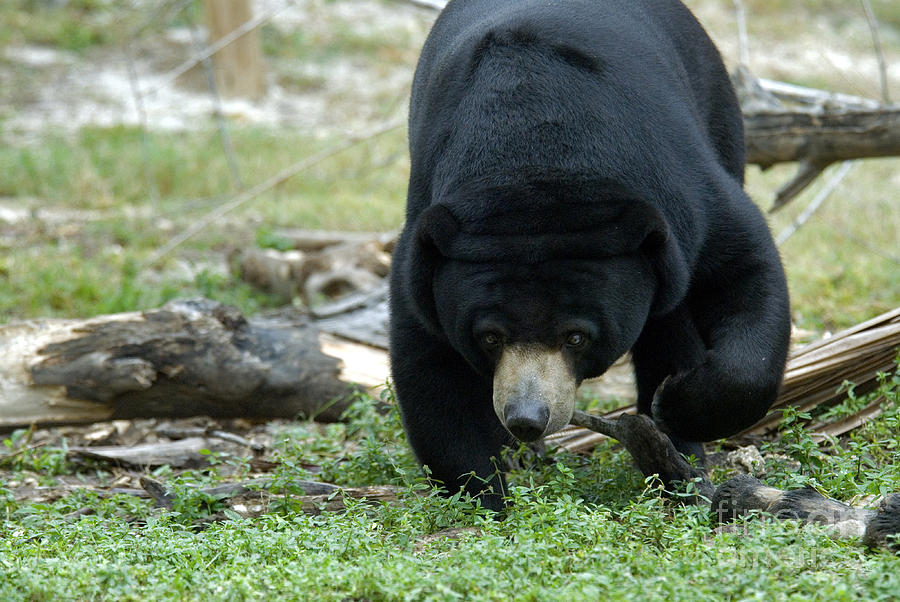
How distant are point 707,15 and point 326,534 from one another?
2055 centimetres

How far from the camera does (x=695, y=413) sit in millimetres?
3906

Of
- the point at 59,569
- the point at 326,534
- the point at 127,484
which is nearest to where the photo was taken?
the point at 59,569

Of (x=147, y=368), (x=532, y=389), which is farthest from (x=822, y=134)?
(x=147, y=368)

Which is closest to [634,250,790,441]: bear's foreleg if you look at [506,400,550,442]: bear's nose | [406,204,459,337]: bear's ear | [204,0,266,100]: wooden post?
[506,400,550,442]: bear's nose

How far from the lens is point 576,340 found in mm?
3502

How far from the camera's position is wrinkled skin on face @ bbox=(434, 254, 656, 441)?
340cm

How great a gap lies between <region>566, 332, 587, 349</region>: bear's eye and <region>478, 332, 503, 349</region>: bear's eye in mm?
218

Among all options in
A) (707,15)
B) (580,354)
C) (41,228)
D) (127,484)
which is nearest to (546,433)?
(580,354)

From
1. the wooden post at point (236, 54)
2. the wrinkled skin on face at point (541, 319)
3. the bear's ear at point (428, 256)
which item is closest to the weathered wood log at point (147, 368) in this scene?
the bear's ear at point (428, 256)

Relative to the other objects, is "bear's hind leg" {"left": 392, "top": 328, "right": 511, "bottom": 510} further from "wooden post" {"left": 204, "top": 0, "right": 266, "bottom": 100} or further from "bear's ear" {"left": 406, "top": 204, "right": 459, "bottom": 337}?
"wooden post" {"left": 204, "top": 0, "right": 266, "bottom": 100}

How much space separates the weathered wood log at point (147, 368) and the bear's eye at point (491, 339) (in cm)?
199

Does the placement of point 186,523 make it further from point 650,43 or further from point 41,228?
point 41,228

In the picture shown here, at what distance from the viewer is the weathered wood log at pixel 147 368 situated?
17.5ft

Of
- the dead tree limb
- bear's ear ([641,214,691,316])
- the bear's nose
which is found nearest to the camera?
the bear's nose
